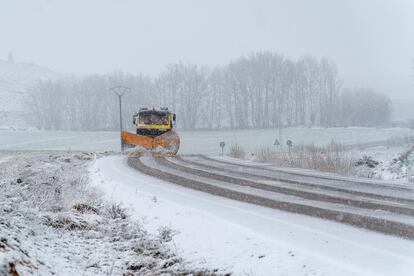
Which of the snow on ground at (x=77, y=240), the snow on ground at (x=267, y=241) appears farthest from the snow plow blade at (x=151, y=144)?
the snow on ground at (x=267, y=241)

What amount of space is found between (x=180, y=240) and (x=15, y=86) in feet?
388

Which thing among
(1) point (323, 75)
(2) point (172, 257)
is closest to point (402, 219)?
(2) point (172, 257)

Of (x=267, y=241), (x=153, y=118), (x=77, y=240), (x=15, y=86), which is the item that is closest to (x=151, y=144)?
(x=153, y=118)

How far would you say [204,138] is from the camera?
62.9m

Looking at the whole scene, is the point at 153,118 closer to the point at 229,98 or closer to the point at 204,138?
the point at 204,138

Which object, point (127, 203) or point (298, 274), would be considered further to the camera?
point (127, 203)

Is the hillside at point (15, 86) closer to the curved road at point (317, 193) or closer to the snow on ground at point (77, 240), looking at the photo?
the curved road at point (317, 193)

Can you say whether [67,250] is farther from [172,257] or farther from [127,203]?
[127,203]

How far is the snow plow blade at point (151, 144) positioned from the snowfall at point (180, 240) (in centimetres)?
1575

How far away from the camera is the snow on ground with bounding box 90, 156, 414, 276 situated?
5.00m

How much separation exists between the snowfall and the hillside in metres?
81.9

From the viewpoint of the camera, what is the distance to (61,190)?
12016mm

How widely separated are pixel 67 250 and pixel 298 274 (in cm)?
337

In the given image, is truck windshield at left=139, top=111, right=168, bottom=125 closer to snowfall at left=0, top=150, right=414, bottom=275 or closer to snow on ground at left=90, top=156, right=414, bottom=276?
snowfall at left=0, top=150, right=414, bottom=275
